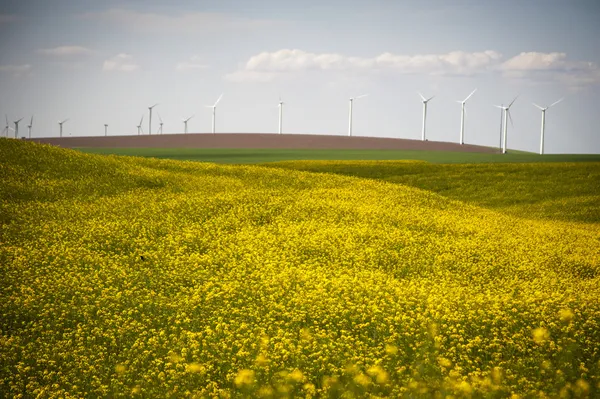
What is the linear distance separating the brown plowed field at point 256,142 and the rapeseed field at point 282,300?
73929 mm

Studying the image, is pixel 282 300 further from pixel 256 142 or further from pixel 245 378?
pixel 256 142

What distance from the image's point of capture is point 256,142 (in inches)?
4070

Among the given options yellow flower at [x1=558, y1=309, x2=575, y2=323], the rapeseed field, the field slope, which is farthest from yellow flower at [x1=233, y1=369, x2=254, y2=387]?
the field slope

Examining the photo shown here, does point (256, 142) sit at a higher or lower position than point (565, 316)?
higher

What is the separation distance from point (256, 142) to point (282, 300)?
299ft

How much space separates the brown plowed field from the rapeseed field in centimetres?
7393

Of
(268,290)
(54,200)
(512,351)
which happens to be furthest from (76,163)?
(512,351)

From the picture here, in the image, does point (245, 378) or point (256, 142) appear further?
point (256, 142)

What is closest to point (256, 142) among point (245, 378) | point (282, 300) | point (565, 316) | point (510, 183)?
point (510, 183)

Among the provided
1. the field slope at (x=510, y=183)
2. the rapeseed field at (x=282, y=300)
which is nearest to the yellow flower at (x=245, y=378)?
the rapeseed field at (x=282, y=300)

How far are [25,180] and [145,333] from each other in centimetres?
1936

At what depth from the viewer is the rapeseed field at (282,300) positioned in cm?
968

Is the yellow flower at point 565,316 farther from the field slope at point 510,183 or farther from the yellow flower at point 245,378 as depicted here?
the field slope at point 510,183

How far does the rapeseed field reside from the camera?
9680 millimetres
